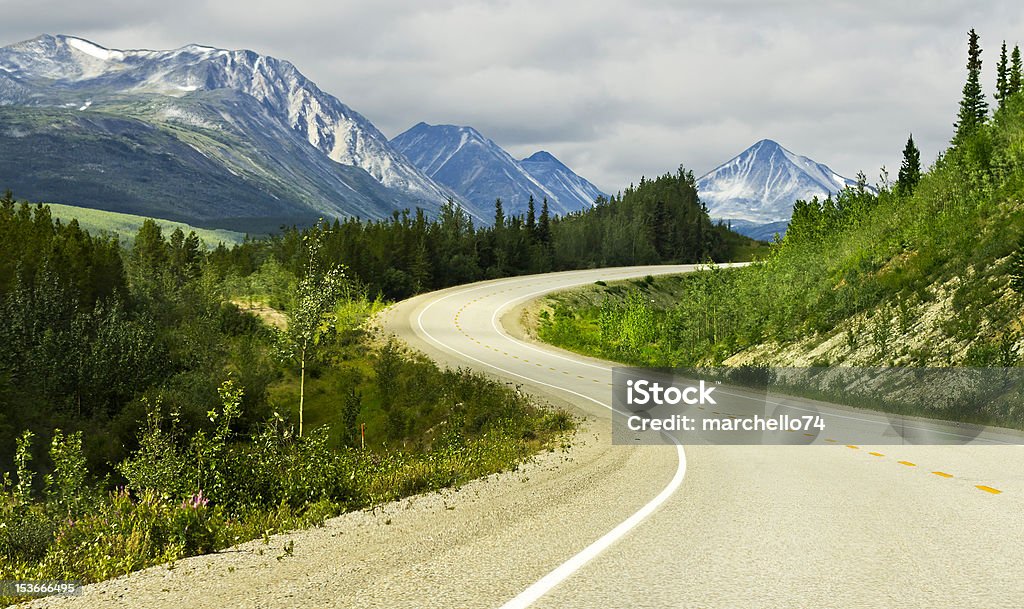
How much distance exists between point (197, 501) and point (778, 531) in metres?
5.60

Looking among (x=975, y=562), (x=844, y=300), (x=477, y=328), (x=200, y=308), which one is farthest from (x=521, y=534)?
(x=200, y=308)

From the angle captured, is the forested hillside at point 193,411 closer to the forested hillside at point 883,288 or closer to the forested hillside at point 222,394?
the forested hillside at point 222,394

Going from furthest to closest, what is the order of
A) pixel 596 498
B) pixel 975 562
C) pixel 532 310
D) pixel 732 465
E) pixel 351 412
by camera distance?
pixel 532 310 < pixel 351 412 < pixel 732 465 < pixel 596 498 < pixel 975 562

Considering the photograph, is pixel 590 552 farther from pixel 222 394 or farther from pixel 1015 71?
pixel 1015 71

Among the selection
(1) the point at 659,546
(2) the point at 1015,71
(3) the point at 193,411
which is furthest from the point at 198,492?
(2) the point at 1015,71

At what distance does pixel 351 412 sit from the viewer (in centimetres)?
3375

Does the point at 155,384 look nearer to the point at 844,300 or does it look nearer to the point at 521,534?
the point at 844,300

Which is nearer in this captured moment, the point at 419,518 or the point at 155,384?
the point at 419,518

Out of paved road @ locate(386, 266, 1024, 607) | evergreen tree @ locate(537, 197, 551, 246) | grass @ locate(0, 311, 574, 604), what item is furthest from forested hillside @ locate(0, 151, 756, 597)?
paved road @ locate(386, 266, 1024, 607)

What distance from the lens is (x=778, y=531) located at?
7402 millimetres

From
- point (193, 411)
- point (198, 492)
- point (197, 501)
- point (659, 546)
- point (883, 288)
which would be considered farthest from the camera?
point (193, 411)

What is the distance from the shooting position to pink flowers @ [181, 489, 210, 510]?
Result: 782 cm

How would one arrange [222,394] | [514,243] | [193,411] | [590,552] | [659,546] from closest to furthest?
[590,552]
[659,546]
[222,394]
[193,411]
[514,243]

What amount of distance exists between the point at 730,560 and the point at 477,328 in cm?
4918
